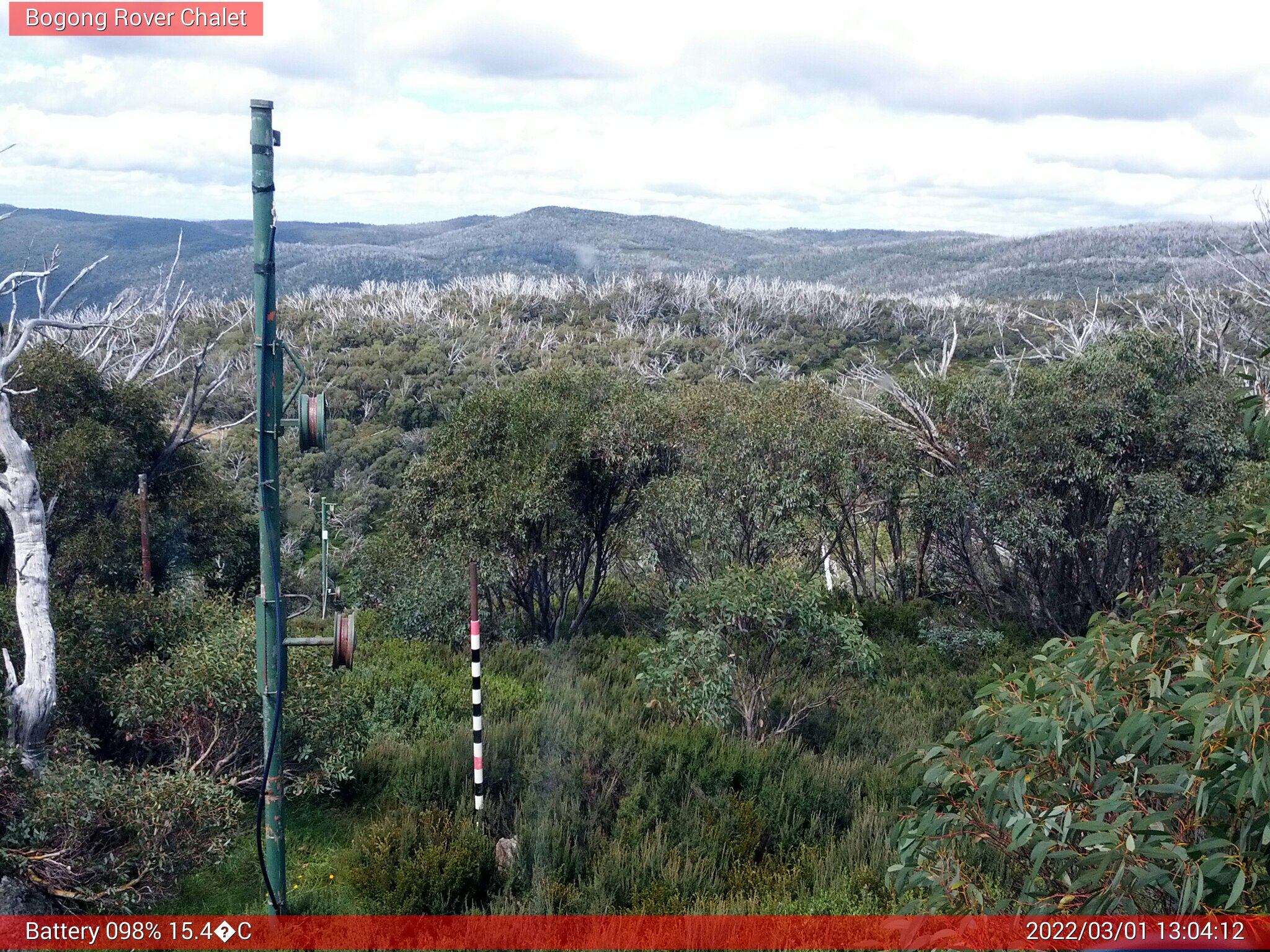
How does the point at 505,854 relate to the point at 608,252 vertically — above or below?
below

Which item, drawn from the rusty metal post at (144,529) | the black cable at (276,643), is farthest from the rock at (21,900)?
the rusty metal post at (144,529)

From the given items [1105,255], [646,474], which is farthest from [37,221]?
[1105,255]

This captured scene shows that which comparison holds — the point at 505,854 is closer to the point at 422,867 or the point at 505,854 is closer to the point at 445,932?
the point at 422,867

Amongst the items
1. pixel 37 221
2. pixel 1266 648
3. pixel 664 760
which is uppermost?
pixel 37 221

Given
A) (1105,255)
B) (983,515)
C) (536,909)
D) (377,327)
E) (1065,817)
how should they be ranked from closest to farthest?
(1065,817) < (536,909) < (983,515) < (377,327) < (1105,255)

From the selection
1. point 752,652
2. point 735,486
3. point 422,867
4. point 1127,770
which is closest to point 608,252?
point 735,486

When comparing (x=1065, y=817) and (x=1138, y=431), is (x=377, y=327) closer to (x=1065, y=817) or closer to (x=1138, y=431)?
(x=1138, y=431)

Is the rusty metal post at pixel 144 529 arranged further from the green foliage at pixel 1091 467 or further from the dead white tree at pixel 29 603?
the green foliage at pixel 1091 467

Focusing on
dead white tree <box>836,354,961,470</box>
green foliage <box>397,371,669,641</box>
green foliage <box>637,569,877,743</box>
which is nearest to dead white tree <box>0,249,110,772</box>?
green foliage <box>637,569,877,743</box>
